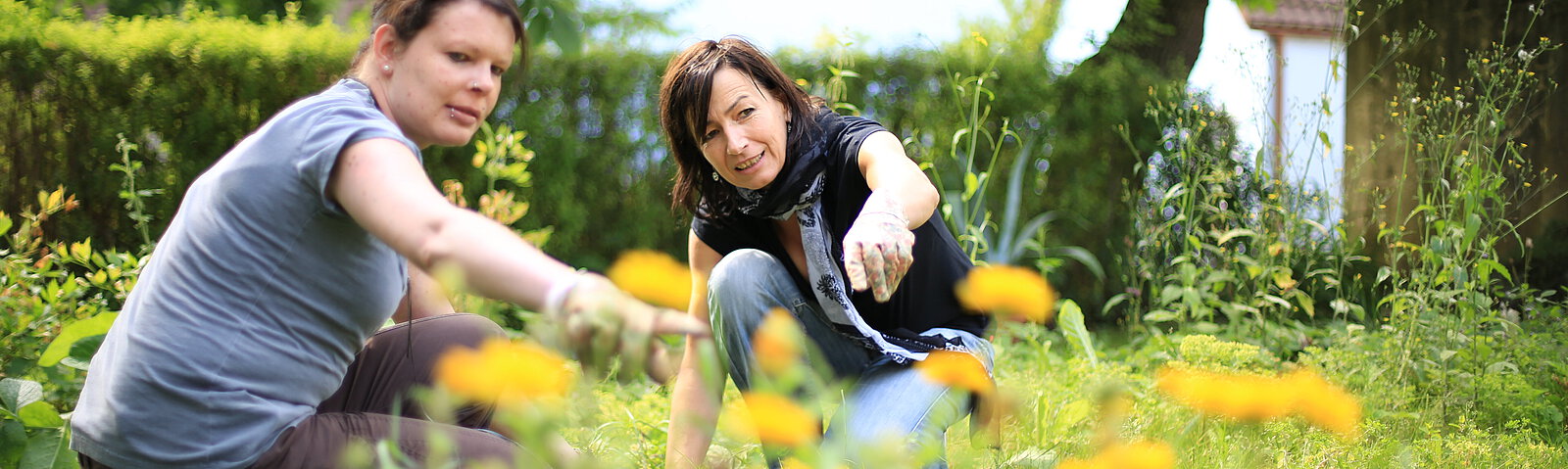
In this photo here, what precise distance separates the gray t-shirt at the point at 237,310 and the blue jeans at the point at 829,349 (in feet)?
2.45

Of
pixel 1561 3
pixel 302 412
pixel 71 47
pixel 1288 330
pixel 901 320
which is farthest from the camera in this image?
pixel 71 47

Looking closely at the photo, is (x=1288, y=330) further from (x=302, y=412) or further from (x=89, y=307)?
(x=89, y=307)

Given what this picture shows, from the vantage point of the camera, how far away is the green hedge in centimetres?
486

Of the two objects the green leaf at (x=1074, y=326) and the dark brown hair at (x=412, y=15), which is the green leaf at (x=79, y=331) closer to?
the dark brown hair at (x=412, y=15)

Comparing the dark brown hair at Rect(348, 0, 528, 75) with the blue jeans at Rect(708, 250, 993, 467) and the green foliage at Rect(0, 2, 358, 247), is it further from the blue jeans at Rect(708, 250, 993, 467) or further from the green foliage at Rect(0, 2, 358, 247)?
the green foliage at Rect(0, 2, 358, 247)

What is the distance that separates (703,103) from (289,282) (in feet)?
2.70

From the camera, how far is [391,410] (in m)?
1.66

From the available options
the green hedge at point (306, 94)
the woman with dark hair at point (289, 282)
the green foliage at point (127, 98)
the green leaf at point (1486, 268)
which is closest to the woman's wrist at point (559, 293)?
the woman with dark hair at point (289, 282)

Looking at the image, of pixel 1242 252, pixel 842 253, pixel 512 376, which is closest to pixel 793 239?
pixel 842 253

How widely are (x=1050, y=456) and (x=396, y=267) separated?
1.12 metres

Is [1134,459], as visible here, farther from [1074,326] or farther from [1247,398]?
[1074,326]

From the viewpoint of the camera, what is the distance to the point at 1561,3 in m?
4.32

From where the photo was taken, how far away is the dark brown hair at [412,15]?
4.42 ft

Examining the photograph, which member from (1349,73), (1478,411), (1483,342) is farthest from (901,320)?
(1349,73)
